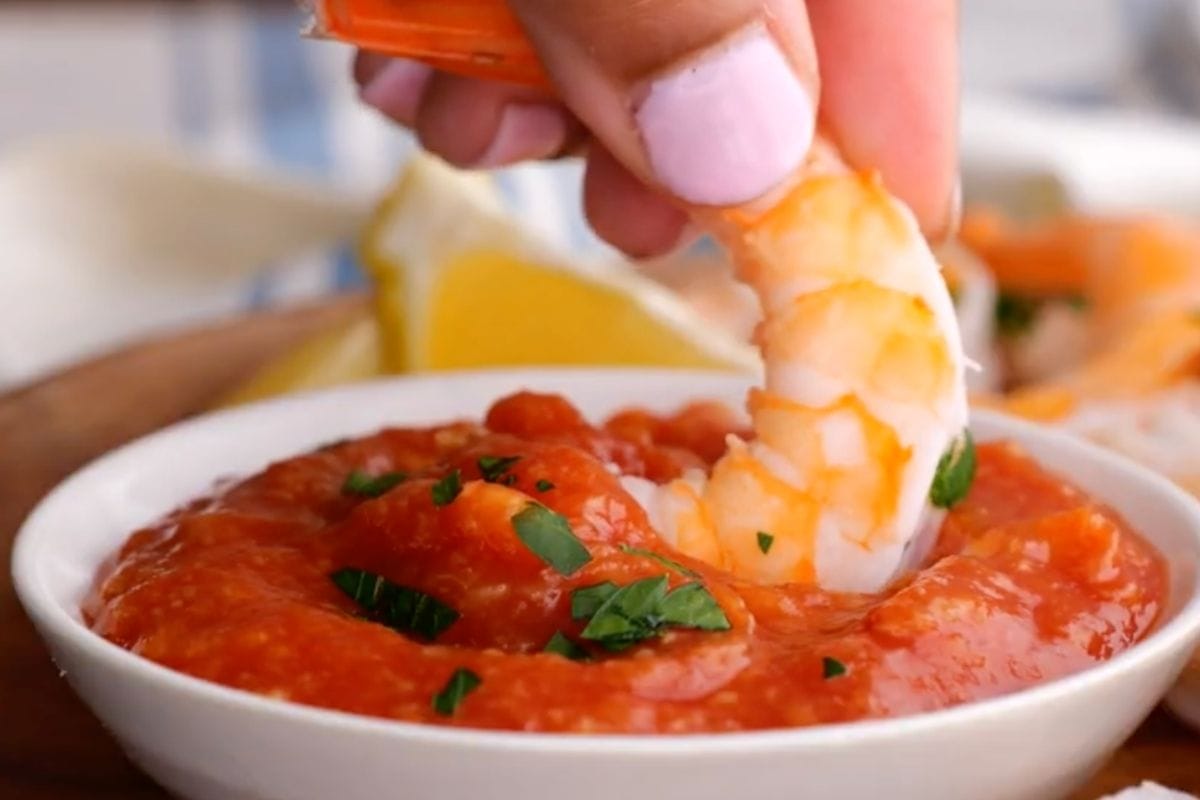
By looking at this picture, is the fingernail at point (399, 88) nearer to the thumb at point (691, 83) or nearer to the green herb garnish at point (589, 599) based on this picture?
the thumb at point (691, 83)

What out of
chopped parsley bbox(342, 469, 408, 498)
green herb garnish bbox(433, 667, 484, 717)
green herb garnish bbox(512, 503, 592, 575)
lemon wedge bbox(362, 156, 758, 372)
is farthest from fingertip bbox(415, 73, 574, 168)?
green herb garnish bbox(433, 667, 484, 717)

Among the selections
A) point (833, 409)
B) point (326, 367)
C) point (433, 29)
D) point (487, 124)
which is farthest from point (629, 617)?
point (326, 367)

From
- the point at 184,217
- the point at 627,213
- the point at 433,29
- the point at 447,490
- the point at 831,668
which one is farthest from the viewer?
the point at 184,217

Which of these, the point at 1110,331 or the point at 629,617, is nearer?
the point at 629,617

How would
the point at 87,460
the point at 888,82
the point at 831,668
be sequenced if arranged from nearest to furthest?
the point at 831,668 < the point at 888,82 < the point at 87,460

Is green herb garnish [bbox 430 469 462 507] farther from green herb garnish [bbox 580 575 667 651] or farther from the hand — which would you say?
the hand

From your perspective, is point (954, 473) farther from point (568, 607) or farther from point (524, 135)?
point (524, 135)

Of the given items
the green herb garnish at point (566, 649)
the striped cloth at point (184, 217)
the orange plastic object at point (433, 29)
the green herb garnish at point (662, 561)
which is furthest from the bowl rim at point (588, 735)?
the striped cloth at point (184, 217)
